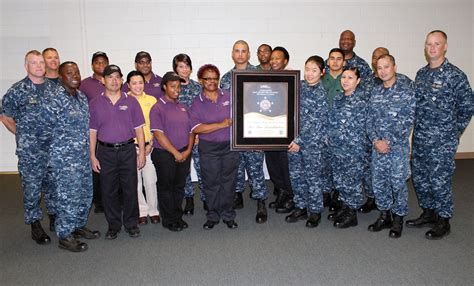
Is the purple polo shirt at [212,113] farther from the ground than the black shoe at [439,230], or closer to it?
farther from the ground

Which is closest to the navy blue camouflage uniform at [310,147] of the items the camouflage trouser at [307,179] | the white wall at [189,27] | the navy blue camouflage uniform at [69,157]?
the camouflage trouser at [307,179]

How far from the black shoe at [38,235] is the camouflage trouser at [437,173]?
11.3 feet

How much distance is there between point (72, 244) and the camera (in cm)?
376

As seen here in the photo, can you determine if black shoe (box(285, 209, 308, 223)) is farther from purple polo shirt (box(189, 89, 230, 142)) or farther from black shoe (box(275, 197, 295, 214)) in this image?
purple polo shirt (box(189, 89, 230, 142))

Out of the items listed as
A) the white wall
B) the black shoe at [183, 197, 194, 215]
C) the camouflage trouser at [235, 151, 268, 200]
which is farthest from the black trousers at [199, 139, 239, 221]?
the white wall

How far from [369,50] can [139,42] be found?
134 inches

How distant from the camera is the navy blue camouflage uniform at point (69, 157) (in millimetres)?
3639

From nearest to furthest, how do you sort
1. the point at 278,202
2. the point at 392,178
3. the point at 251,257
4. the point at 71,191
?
the point at 251,257, the point at 71,191, the point at 392,178, the point at 278,202

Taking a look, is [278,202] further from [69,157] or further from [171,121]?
[69,157]

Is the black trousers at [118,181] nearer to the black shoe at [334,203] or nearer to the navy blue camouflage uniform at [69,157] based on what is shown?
the navy blue camouflage uniform at [69,157]

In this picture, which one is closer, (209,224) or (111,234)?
(111,234)

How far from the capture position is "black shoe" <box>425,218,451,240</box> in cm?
391

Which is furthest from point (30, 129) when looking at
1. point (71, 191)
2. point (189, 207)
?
point (189, 207)

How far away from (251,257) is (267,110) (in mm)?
1419
